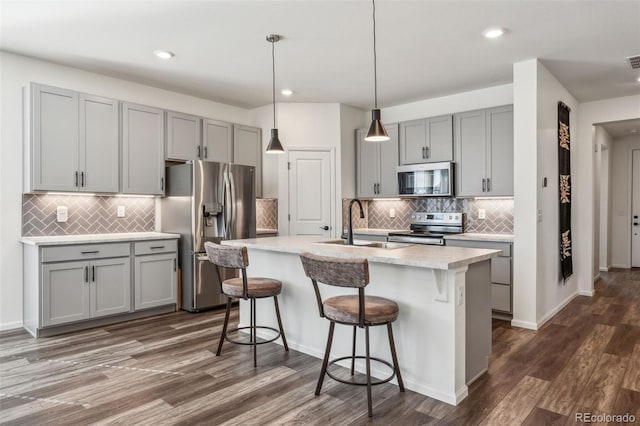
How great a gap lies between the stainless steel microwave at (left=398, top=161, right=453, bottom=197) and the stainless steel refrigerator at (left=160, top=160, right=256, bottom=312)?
83.1 inches

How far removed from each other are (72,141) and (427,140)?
4036 mm

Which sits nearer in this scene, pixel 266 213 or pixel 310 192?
pixel 310 192

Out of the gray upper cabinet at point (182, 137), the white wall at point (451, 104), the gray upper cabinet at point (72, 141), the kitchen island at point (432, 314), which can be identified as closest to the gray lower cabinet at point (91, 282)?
the gray upper cabinet at point (72, 141)

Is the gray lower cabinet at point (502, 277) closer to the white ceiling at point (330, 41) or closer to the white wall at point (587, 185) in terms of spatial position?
the white wall at point (587, 185)

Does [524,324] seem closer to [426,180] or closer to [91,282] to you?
[426,180]

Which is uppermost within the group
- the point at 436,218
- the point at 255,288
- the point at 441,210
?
the point at 441,210

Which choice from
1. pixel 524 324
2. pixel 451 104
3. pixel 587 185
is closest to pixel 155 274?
pixel 524 324

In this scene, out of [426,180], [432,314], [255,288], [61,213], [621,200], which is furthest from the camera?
[621,200]

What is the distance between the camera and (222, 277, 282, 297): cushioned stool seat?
121 inches

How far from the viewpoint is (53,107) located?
154 inches

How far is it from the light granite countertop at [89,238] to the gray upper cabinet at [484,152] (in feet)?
11.4

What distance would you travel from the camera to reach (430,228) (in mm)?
5418

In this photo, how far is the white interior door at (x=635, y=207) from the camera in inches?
291

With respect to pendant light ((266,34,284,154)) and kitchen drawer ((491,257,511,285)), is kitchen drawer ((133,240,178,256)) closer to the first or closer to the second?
pendant light ((266,34,284,154))
